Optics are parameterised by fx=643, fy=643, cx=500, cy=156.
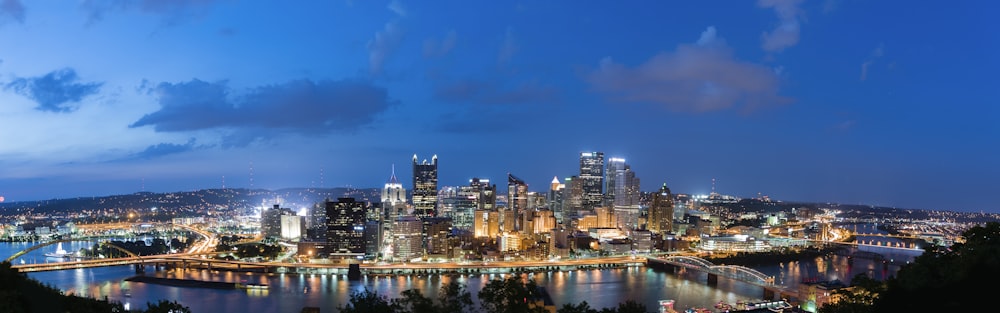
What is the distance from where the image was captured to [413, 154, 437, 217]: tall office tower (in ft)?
118

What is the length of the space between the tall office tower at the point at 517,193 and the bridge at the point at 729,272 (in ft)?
49.7

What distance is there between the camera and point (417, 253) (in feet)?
74.7

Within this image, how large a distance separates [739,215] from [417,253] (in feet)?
102

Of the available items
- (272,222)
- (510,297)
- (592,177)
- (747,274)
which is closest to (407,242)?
(747,274)

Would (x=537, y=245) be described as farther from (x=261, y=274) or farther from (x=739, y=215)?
(x=739, y=215)

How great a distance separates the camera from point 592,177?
1671 inches

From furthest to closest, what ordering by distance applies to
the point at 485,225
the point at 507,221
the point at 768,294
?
the point at 507,221 < the point at 485,225 < the point at 768,294

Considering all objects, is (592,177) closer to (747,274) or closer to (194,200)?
(747,274)

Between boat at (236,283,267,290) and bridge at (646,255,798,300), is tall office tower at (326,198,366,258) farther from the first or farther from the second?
bridge at (646,255,798,300)

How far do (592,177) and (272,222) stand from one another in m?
20.3

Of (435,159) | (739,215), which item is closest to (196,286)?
(435,159)

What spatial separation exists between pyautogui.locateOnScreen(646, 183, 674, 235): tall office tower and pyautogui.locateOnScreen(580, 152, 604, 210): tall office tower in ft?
20.3

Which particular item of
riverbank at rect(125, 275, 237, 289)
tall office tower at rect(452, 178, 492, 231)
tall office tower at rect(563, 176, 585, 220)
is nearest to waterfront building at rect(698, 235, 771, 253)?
tall office tower at rect(563, 176, 585, 220)

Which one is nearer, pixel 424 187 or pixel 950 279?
pixel 950 279
